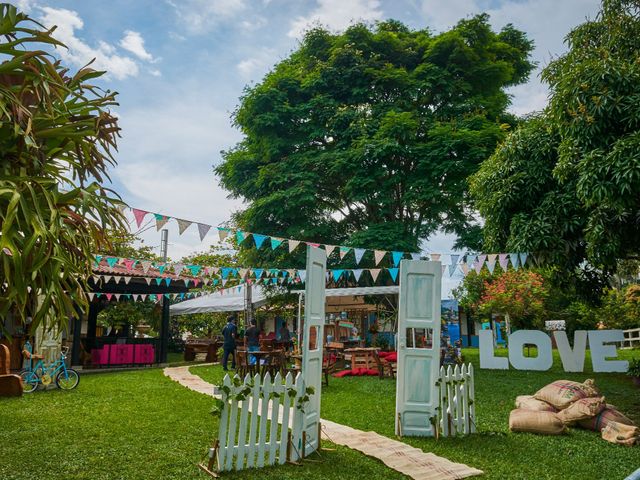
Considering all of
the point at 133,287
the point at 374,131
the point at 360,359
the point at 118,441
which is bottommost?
the point at 118,441

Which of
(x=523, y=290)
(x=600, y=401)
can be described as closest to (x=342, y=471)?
(x=600, y=401)

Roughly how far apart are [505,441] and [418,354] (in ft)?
4.77

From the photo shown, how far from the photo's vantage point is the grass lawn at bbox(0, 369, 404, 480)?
4723 mm

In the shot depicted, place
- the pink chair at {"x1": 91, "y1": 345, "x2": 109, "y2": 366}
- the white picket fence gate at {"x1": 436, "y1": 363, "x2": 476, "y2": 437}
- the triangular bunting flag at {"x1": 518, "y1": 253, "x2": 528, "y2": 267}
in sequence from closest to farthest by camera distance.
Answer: the white picket fence gate at {"x1": 436, "y1": 363, "x2": 476, "y2": 437}
the triangular bunting flag at {"x1": 518, "y1": 253, "x2": 528, "y2": 267}
the pink chair at {"x1": 91, "y1": 345, "x2": 109, "y2": 366}

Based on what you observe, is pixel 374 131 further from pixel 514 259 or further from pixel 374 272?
pixel 514 259

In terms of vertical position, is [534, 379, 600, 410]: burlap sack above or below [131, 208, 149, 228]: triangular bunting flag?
below

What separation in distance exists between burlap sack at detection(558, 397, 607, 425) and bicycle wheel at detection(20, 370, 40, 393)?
949 centimetres

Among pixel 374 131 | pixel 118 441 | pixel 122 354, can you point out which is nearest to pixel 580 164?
pixel 118 441

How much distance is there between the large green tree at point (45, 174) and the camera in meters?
3.69

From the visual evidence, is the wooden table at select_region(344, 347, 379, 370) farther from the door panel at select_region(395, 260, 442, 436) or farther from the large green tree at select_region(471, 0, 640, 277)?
the door panel at select_region(395, 260, 442, 436)

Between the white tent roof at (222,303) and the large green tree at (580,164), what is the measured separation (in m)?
11.9

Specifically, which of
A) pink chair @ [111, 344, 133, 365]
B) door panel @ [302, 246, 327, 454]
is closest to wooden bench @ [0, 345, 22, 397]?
door panel @ [302, 246, 327, 454]

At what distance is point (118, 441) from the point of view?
5.87 meters

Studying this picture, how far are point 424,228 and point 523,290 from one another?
7.45m
